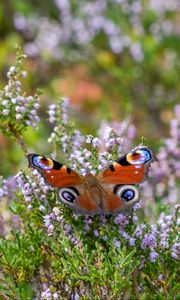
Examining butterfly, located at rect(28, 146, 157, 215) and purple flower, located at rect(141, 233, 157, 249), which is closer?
butterfly, located at rect(28, 146, 157, 215)

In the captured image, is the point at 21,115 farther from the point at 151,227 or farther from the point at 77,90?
the point at 77,90

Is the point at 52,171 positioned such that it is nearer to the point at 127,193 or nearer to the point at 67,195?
the point at 67,195

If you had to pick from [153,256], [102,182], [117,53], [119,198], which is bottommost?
[153,256]

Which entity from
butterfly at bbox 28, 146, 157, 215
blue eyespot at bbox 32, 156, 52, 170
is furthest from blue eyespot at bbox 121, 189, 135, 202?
blue eyespot at bbox 32, 156, 52, 170

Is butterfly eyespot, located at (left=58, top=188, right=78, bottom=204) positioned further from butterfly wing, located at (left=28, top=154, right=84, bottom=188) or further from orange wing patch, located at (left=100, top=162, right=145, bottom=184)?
orange wing patch, located at (left=100, top=162, right=145, bottom=184)

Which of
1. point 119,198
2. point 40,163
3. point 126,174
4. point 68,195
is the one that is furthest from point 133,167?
point 40,163

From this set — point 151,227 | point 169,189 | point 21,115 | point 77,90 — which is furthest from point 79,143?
point 77,90

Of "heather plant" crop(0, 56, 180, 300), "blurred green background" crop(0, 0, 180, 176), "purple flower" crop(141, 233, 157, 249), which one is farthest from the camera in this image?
"blurred green background" crop(0, 0, 180, 176)
